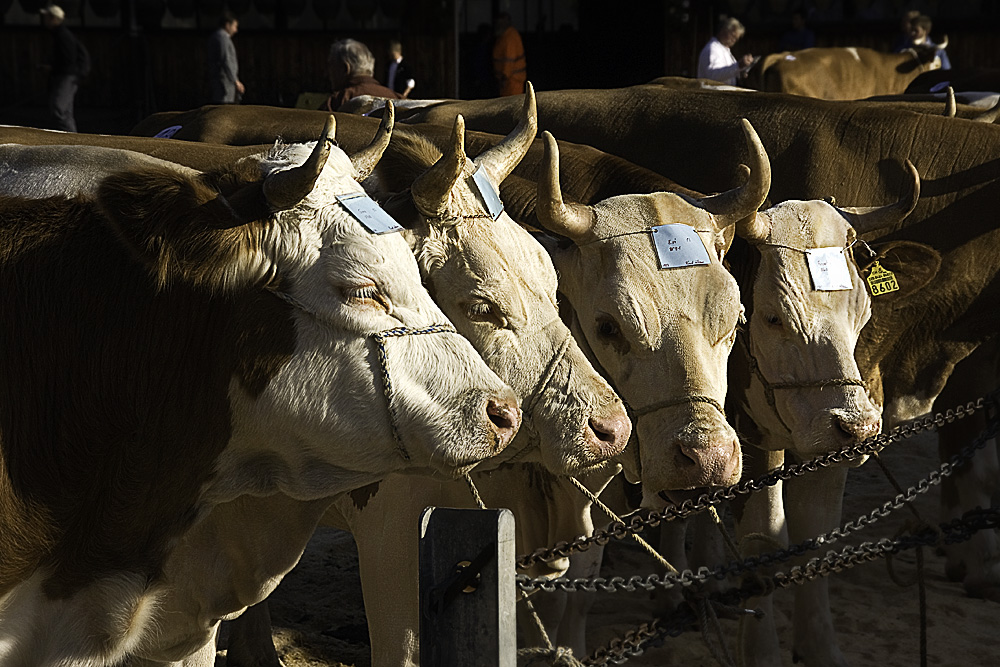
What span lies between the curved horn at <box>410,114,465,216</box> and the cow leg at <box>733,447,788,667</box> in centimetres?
200

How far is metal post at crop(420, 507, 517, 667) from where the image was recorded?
2.09 metres

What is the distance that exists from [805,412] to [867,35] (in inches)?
421

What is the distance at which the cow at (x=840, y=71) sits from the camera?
10938 millimetres

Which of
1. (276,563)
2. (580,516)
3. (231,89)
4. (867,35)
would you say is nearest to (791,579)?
(580,516)

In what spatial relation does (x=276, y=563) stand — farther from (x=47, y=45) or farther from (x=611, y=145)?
(x=47, y=45)

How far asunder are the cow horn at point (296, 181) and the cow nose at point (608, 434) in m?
0.94

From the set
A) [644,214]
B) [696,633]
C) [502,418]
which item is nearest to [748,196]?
[644,214]

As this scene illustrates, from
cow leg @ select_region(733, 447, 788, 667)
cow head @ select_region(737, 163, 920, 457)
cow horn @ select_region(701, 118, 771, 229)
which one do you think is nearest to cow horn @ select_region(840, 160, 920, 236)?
cow head @ select_region(737, 163, 920, 457)

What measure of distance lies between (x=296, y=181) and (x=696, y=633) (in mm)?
3521

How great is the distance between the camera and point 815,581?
4551 mm

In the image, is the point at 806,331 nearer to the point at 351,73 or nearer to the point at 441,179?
the point at 441,179

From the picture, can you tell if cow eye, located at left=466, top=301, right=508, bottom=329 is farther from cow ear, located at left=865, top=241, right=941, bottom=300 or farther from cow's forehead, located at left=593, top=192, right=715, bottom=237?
cow ear, located at left=865, top=241, right=941, bottom=300

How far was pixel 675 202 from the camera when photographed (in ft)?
11.8

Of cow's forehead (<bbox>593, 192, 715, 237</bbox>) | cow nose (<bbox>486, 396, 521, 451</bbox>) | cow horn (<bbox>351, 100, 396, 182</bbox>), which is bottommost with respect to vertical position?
cow nose (<bbox>486, 396, 521, 451</bbox>)
